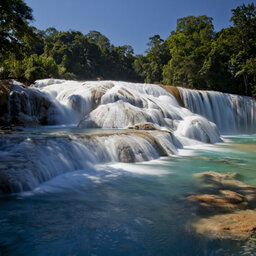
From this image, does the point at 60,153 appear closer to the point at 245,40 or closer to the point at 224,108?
the point at 224,108

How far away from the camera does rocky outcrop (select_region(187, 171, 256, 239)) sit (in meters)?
3.04

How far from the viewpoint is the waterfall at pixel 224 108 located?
20.6 meters

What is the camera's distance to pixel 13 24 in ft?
31.4

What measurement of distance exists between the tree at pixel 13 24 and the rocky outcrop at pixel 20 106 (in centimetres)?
278

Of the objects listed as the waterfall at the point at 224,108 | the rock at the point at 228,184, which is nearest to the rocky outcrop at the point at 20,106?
the rock at the point at 228,184

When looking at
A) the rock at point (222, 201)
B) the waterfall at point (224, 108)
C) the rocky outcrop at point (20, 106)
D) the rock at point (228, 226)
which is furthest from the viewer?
the waterfall at point (224, 108)

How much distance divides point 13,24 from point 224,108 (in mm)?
18690

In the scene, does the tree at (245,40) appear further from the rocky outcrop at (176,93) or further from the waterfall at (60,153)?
the waterfall at (60,153)

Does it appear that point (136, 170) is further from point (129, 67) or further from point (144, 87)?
point (129, 67)

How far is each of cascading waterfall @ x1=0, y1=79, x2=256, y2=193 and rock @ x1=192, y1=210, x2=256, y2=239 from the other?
10.1 ft

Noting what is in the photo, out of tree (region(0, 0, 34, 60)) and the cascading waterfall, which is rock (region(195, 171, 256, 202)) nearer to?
the cascading waterfall

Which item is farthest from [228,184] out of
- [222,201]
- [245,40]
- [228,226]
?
[245,40]

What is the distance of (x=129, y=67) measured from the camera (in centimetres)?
5906

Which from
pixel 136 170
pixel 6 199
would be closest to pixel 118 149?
pixel 136 170
